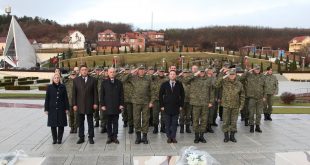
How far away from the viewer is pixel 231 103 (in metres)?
8.92

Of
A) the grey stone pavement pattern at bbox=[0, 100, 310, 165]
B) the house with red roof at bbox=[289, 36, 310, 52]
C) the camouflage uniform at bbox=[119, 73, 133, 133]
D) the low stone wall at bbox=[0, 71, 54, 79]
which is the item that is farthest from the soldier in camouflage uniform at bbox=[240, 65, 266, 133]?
the house with red roof at bbox=[289, 36, 310, 52]

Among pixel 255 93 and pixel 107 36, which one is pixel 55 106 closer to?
pixel 255 93

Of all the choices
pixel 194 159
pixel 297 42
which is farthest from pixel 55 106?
pixel 297 42

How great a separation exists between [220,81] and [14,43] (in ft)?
167

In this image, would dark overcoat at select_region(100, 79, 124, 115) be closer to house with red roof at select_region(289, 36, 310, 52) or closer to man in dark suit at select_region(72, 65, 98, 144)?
man in dark suit at select_region(72, 65, 98, 144)

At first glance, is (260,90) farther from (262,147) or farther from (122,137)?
(122,137)

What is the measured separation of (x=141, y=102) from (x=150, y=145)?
999 millimetres

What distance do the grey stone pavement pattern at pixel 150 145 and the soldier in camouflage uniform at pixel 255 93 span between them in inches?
15.8

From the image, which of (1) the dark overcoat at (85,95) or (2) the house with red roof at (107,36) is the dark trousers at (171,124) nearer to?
(1) the dark overcoat at (85,95)

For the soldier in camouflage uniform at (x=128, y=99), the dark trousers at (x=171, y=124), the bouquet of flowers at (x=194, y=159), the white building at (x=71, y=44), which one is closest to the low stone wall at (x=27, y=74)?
the soldier in camouflage uniform at (x=128, y=99)

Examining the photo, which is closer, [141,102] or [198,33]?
[141,102]

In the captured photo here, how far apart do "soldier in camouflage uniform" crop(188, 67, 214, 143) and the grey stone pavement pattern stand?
1.06 ft

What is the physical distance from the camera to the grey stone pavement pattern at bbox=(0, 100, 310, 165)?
7.34m

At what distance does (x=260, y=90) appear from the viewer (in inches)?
405
